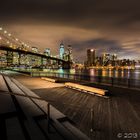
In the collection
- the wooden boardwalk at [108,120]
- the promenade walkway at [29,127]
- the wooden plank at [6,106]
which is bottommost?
the wooden boardwalk at [108,120]

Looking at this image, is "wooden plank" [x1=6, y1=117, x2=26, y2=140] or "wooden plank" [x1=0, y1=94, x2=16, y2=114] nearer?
"wooden plank" [x1=6, y1=117, x2=26, y2=140]

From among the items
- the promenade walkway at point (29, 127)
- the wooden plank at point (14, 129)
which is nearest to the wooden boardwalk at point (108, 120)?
the promenade walkway at point (29, 127)

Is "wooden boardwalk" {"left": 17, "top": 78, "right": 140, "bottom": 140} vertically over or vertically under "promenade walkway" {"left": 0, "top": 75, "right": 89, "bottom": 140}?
under

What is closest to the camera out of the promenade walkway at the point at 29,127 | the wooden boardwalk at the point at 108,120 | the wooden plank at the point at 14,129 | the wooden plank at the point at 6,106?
the wooden plank at the point at 14,129

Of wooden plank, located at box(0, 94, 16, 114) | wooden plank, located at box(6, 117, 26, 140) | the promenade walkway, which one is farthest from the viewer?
wooden plank, located at box(0, 94, 16, 114)

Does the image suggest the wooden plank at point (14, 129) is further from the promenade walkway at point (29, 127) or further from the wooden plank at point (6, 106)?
the wooden plank at point (6, 106)

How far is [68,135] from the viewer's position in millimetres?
4973

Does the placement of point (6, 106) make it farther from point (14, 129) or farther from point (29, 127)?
point (14, 129)

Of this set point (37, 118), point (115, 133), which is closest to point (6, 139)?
point (37, 118)

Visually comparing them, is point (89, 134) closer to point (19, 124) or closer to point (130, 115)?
point (19, 124)

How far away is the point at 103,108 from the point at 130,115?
1.51 m

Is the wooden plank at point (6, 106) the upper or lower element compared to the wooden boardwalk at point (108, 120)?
upper

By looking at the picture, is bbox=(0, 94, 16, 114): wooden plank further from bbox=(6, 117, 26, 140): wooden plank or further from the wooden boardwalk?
the wooden boardwalk

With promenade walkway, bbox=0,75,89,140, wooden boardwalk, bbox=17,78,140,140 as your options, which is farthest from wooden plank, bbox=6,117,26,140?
wooden boardwalk, bbox=17,78,140,140
